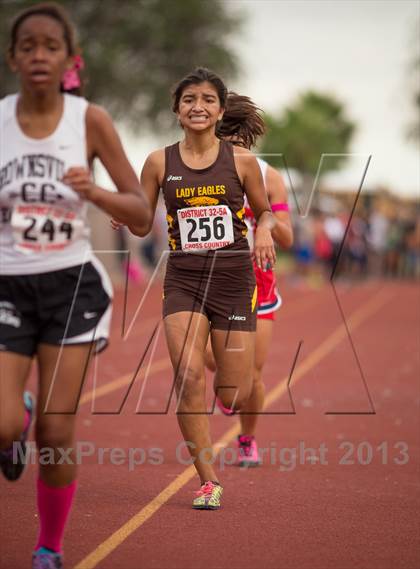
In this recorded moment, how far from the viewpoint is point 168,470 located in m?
7.96

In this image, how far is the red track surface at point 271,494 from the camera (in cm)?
570

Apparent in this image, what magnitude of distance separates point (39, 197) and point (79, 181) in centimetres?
23

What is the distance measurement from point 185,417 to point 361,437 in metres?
3.02

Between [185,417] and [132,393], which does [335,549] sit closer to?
[185,417]

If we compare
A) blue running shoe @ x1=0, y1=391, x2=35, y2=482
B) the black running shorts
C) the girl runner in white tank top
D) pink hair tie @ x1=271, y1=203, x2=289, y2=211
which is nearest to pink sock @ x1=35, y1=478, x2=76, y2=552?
the girl runner in white tank top

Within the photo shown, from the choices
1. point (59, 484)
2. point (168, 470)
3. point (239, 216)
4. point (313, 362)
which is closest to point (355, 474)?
point (168, 470)

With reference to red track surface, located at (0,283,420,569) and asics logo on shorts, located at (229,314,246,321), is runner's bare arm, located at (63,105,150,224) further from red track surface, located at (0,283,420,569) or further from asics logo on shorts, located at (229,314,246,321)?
asics logo on shorts, located at (229,314,246,321)

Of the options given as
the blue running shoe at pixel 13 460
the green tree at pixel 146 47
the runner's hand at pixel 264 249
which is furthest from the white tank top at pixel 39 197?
the green tree at pixel 146 47

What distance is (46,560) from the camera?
4.95 meters

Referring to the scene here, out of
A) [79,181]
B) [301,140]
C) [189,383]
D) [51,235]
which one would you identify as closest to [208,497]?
[189,383]

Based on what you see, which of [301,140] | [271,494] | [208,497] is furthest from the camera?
[301,140]

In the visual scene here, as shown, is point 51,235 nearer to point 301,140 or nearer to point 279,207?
point 279,207

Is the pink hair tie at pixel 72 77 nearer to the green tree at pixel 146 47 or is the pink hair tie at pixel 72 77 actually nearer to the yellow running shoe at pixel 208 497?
the yellow running shoe at pixel 208 497

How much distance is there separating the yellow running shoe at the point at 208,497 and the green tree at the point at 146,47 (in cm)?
3050
